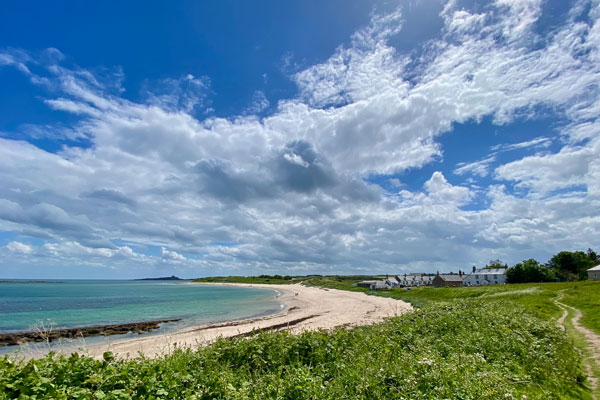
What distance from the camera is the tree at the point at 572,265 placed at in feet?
322

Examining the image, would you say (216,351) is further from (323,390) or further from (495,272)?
(495,272)

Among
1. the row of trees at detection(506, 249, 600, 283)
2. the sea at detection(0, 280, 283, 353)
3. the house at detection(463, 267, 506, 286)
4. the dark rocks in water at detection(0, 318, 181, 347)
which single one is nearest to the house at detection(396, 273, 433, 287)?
the house at detection(463, 267, 506, 286)

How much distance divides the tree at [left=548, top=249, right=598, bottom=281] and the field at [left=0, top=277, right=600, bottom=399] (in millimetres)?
115244

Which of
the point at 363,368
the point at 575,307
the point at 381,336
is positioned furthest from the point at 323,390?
the point at 575,307

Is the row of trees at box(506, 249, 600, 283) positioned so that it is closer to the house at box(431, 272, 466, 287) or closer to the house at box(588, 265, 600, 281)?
the house at box(588, 265, 600, 281)

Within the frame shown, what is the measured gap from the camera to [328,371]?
356 inches

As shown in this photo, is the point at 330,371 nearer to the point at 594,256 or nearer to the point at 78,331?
the point at 78,331

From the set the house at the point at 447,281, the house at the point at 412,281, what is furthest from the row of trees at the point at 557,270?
the house at the point at 412,281

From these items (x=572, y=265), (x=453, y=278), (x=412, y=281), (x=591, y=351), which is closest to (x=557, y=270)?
(x=572, y=265)

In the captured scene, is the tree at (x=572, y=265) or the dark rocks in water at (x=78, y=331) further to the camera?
the tree at (x=572, y=265)

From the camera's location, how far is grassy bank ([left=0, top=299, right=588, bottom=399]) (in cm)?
650

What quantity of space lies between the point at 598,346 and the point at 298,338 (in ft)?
42.0

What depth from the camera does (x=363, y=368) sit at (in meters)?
8.38

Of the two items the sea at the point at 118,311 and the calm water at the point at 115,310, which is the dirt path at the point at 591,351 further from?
the calm water at the point at 115,310
